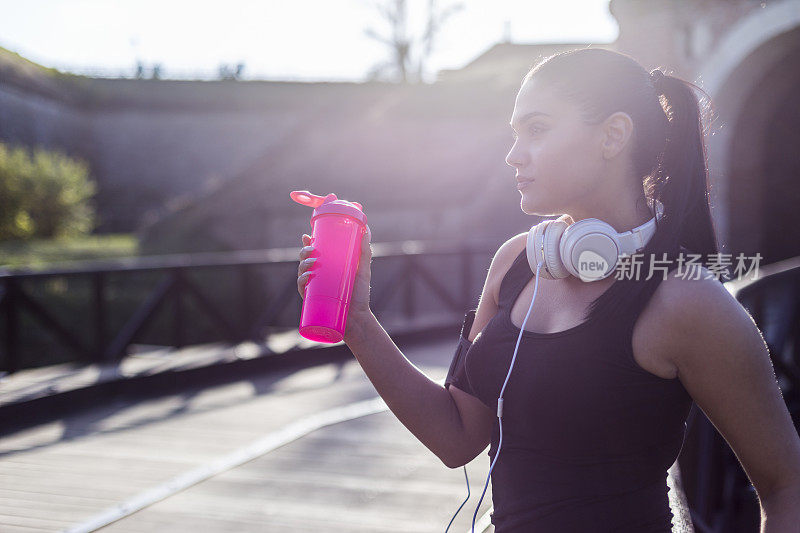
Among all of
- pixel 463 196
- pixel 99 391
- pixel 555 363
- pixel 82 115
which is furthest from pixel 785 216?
pixel 82 115

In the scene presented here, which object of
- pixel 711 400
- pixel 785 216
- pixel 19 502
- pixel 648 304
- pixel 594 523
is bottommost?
pixel 19 502

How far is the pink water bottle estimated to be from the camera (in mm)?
1687

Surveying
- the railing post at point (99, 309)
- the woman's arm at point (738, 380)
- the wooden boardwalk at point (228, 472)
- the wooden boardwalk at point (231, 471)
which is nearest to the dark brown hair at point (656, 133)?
the woman's arm at point (738, 380)

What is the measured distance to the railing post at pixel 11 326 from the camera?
7176 mm

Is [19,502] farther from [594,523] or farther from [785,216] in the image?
[785,216]

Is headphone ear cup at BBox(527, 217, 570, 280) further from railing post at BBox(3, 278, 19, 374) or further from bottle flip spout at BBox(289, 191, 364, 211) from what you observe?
railing post at BBox(3, 278, 19, 374)

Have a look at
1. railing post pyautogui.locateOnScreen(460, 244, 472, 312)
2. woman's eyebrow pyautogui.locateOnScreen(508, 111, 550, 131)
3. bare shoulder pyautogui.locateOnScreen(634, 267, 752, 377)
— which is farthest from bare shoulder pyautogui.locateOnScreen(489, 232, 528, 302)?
railing post pyautogui.locateOnScreen(460, 244, 472, 312)

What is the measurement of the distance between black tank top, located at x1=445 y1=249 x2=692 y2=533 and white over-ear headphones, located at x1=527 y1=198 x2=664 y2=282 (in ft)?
0.32

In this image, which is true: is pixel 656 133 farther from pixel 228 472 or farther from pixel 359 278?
pixel 228 472

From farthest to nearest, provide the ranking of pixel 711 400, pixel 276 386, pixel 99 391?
1. pixel 276 386
2. pixel 99 391
3. pixel 711 400

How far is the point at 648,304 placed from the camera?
1.45m

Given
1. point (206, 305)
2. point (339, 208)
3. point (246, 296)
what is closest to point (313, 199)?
point (339, 208)

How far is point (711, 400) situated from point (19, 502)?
13.7ft

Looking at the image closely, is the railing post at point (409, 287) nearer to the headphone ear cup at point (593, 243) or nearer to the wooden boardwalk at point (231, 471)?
the wooden boardwalk at point (231, 471)
